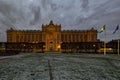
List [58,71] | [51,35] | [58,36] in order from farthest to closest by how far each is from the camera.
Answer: [58,36]
[51,35]
[58,71]

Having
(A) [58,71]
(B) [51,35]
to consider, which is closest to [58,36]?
(B) [51,35]

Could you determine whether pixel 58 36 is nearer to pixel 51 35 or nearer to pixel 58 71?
pixel 51 35

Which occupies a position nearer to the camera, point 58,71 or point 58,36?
point 58,71

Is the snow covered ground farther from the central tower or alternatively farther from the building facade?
the building facade

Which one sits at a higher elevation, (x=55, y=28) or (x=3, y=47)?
(x=55, y=28)

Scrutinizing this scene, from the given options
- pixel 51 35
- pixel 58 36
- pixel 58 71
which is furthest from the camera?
pixel 58 36

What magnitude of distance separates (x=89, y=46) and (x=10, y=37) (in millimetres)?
115069

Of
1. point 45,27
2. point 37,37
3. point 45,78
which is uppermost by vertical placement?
point 45,27

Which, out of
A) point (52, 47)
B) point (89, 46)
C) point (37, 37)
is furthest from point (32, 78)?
point (37, 37)

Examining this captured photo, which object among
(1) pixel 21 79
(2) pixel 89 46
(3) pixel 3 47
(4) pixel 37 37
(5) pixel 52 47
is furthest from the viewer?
(4) pixel 37 37

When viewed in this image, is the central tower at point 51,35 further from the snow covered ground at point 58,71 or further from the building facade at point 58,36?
the snow covered ground at point 58,71

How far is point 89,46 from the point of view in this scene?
105875mm

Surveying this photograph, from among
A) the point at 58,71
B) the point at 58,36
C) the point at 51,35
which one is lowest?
the point at 58,71

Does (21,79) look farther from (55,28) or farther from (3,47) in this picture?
(55,28)
